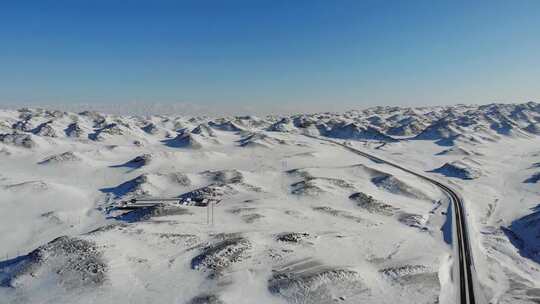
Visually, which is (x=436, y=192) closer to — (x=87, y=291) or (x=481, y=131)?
(x=87, y=291)

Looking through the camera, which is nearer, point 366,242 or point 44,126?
point 366,242

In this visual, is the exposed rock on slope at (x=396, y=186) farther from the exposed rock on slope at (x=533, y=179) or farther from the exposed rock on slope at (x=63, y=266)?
the exposed rock on slope at (x=63, y=266)

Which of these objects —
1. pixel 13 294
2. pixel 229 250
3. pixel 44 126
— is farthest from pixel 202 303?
pixel 44 126

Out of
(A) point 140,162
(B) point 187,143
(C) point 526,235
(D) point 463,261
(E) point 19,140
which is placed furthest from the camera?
(B) point 187,143

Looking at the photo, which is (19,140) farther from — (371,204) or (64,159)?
(371,204)

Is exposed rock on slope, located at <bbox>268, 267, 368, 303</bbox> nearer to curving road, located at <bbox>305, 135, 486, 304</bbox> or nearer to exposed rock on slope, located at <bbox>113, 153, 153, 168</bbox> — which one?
curving road, located at <bbox>305, 135, 486, 304</bbox>

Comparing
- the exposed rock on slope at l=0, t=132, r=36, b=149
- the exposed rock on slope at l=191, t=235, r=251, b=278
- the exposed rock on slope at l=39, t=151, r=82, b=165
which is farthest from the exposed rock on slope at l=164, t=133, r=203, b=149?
the exposed rock on slope at l=191, t=235, r=251, b=278

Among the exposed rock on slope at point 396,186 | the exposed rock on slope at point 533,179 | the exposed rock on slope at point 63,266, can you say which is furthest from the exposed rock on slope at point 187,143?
the exposed rock on slope at point 533,179

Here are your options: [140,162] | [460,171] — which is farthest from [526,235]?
[140,162]
